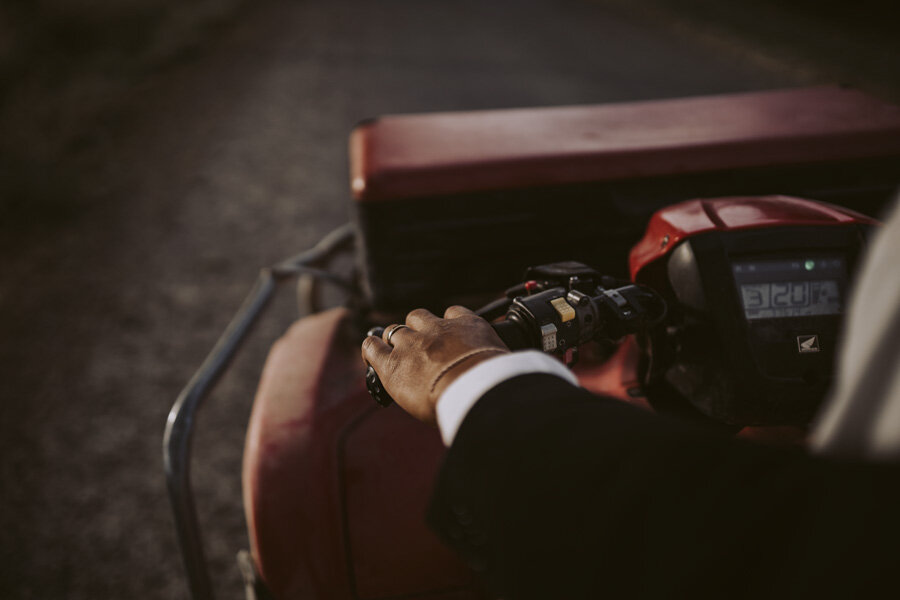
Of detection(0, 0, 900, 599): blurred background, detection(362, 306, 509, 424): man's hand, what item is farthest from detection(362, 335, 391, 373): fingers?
detection(0, 0, 900, 599): blurred background

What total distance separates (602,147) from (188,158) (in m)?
4.23

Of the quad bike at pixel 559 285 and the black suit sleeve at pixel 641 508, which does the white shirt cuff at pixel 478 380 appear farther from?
the quad bike at pixel 559 285

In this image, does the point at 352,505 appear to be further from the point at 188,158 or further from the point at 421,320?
the point at 188,158

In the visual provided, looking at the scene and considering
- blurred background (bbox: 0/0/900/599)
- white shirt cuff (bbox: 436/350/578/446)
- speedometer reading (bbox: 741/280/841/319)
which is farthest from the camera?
blurred background (bbox: 0/0/900/599)

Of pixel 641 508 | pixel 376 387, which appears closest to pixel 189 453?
pixel 376 387

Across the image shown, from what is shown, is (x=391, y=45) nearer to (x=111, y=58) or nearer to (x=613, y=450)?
(x=111, y=58)

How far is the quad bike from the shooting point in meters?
0.89

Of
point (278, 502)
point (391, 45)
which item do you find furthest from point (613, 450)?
point (391, 45)

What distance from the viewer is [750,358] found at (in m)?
0.88

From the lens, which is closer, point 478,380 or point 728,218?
point 478,380

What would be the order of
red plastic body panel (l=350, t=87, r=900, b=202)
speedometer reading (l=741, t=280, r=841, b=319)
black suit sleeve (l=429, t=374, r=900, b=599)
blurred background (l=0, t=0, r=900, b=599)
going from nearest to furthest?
black suit sleeve (l=429, t=374, r=900, b=599), speedometer reading (l=741, t=280, r=841, b=319), red plastic body panel (l=350, t=87, r=900, b=202), blurred background (l=0, t=0, r=900, b=599)

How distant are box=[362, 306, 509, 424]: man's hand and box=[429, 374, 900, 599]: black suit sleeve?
0.08 m

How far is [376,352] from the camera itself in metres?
0.77

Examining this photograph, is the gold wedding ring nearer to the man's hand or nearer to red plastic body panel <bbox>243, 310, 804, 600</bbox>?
the man's hand
